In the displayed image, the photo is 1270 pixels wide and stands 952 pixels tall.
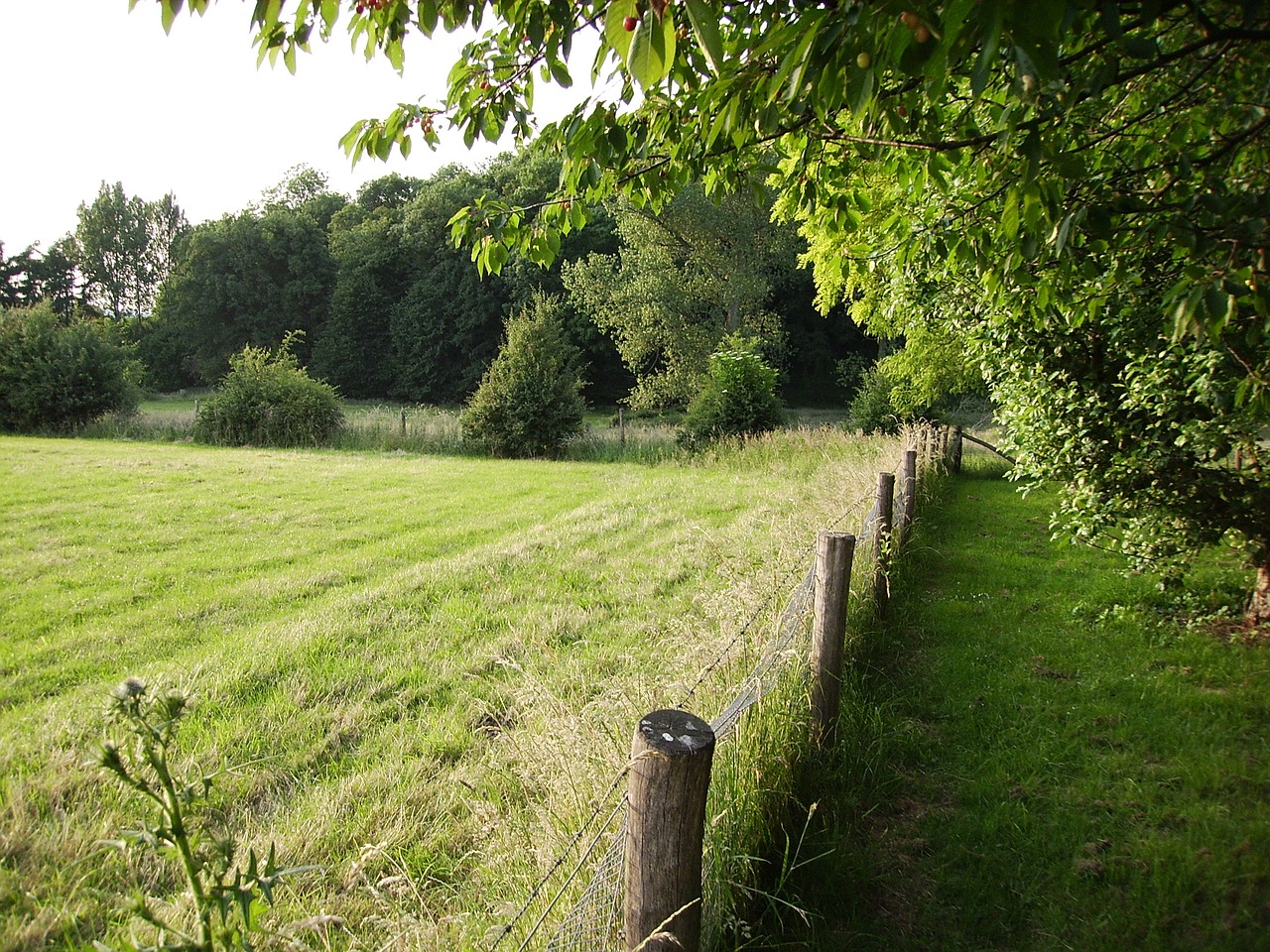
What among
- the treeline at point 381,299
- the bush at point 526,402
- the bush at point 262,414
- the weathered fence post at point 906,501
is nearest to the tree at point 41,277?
the treeline at point 381,299

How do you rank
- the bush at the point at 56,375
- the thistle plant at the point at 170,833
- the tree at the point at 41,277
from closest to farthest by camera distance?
the thistle plant at the point at 170,833 < the bush at the point at 56,375 < the tree at the point at 41,277

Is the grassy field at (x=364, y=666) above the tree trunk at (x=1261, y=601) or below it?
below

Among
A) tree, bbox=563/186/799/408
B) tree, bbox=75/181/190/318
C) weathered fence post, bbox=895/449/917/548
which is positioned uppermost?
tree, bbox=75/181/190/318

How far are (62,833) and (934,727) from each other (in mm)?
4375

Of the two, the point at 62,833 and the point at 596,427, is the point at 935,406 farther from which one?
the point at 62,833

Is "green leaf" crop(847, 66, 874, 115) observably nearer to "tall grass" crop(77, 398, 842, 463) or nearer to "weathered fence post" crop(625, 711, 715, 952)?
"weathered fence post" crop(625, 711, 715, 952)

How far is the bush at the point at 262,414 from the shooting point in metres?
21.9

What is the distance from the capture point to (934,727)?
4.28 m

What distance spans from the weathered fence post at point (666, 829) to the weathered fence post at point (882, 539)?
3777mm

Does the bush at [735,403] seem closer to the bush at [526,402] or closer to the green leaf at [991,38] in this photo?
the bush at [526,402]

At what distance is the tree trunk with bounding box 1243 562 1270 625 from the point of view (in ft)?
17.7

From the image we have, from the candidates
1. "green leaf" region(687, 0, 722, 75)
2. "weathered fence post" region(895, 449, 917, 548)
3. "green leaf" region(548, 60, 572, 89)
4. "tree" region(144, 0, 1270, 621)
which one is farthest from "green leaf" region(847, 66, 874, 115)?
"weathered fence post" region(895, 449, 917, 548)

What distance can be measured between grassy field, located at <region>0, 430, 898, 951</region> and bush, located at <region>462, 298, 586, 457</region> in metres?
8.97

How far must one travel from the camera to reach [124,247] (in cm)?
5828
